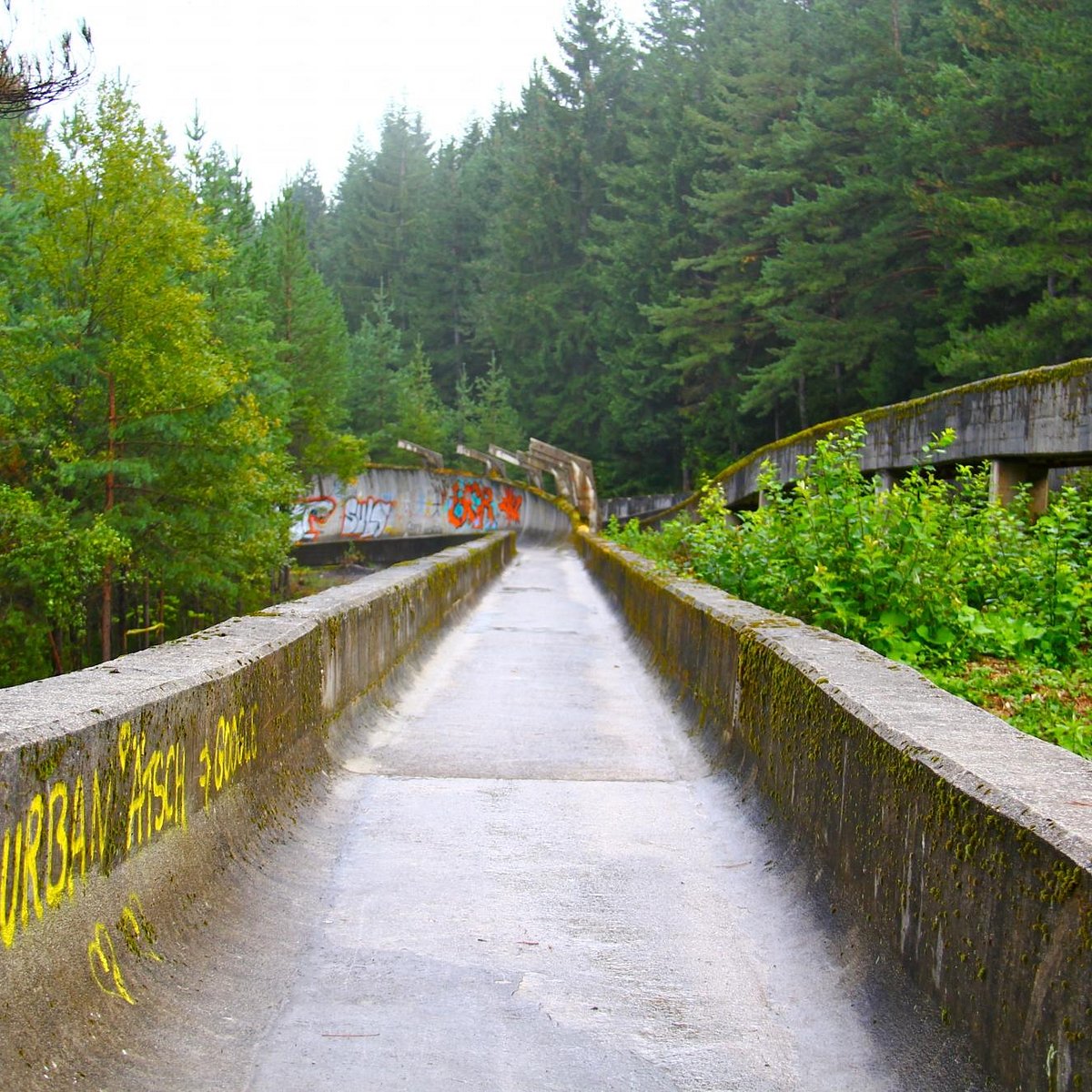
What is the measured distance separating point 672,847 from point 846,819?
1496 millimetres

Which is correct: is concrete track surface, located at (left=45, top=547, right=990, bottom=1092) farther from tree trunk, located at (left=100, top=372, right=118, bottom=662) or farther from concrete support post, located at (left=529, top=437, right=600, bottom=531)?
concrete support post, located at (left=529, top=437, right=600, bottom=531)

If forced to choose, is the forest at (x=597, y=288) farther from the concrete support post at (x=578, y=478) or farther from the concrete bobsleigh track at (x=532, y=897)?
the concrete bobsleigh track at (x=532, y=897)

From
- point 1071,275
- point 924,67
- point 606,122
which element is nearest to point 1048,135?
point 1071,275

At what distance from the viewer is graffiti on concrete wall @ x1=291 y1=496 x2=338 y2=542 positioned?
51125 millimetres

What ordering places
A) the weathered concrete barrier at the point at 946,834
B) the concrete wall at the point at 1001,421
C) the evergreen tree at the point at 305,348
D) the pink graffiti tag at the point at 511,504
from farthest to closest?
the pink graffiti tag at the point at 511,504 < the evergreen tree at the point at 305,348 < the concrete wall at the point at 1001,421 < the weathered concrete barrier at the point at 946,834

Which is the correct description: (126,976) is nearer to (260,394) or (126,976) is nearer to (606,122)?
(260,394)

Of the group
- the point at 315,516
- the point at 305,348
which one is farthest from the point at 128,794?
the point at 315,516

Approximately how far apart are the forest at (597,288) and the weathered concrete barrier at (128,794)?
14.8m

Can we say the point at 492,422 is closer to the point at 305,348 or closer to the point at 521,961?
the point at 305,348

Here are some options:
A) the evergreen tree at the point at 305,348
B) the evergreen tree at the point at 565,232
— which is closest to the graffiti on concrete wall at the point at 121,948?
the evergreen tree at the point at 305,348

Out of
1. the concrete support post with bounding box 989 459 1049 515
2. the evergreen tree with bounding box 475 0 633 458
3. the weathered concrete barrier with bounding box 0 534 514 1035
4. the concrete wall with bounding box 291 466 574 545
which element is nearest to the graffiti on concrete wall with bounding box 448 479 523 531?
the concrete wall with bounding box 291 466 574 545

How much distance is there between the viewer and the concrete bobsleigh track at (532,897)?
307 cm

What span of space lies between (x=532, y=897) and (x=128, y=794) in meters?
1.74

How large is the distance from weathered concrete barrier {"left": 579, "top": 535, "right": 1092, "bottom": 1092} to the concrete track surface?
17cm
